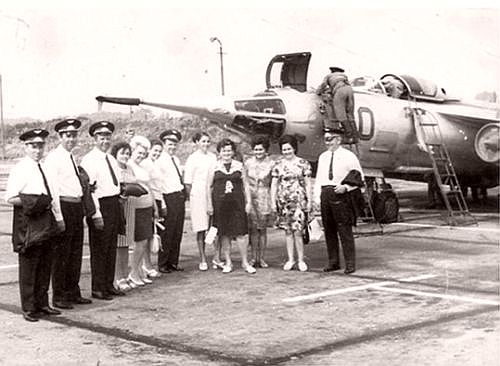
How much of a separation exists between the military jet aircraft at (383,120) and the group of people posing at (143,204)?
9.29 feet

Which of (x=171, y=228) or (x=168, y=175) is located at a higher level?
(x=168, y=175)

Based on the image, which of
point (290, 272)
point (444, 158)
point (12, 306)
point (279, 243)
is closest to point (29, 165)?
point (12, 306)

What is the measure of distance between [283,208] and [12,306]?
11.6ft

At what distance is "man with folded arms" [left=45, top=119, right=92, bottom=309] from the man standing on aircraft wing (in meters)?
3.28

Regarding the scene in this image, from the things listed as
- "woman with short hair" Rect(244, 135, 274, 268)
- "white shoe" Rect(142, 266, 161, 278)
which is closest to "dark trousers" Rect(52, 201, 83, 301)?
"white shoe" Rect(142, 266, 161, 278)

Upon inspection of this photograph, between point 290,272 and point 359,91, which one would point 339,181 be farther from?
point 359,91

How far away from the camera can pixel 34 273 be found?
7.30 m

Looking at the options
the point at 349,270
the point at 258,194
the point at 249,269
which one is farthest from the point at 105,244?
the point at 349,270

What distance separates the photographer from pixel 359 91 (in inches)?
598

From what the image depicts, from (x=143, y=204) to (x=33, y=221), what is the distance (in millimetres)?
1826

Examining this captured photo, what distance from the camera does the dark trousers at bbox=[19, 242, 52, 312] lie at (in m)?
7.25

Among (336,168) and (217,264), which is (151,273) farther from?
(336,168)

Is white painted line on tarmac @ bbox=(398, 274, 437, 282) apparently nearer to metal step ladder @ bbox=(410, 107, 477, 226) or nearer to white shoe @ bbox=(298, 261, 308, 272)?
Answer: white shoe @ bbox=(298, 261, 308, 272)

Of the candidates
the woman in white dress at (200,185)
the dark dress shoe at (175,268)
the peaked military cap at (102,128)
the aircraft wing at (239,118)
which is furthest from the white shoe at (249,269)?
the aircraft wing at (239,118)
